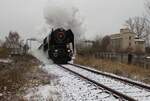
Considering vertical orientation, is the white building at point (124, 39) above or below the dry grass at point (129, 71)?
above

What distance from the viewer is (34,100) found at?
30.4 ft

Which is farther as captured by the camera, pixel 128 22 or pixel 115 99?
pixel 128 22

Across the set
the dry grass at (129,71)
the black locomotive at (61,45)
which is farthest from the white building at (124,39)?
the dry grass at (129,71)

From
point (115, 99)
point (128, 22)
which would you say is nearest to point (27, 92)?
point (115, 99)

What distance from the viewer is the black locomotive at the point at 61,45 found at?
3052cm

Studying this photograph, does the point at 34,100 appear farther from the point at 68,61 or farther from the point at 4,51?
the point at 4,51

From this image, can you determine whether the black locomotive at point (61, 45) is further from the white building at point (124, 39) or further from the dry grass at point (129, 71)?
→ the white building at point (124, 39)

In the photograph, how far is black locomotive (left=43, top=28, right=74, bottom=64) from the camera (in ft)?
100

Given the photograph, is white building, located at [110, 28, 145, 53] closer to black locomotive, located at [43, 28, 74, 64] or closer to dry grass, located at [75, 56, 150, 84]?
black locomotive, located at [43, 28, 74, 64]

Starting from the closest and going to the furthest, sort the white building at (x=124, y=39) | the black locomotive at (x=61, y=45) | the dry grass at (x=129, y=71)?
the dry grass at (x=129, y=71) → the black locomotive at (x=61, y=45) → the white building at (x=124, y=39)

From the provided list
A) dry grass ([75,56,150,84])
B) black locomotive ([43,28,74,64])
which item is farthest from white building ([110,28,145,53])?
dry grass ([75,56,150,84])

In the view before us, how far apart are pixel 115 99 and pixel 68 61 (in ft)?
76.1

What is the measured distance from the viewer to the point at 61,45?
31.1 meters

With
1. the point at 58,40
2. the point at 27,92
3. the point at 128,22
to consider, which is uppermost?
the point at 128,22
